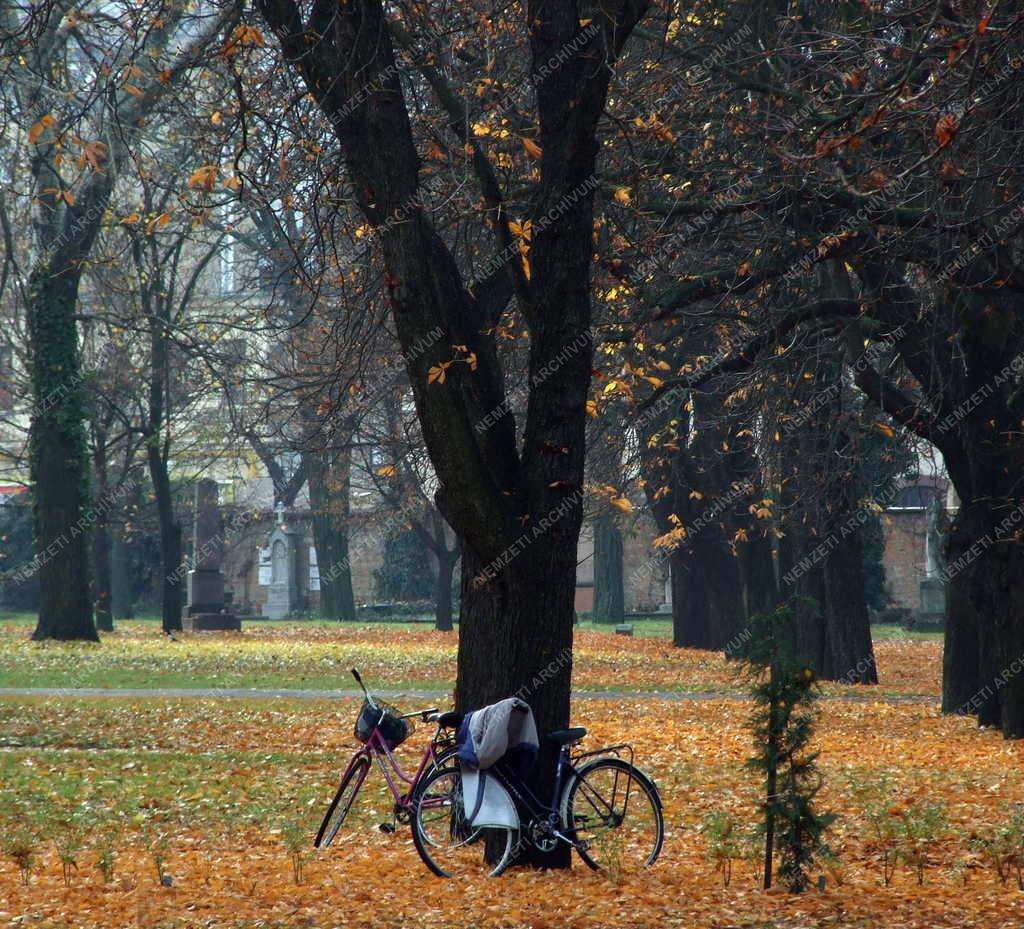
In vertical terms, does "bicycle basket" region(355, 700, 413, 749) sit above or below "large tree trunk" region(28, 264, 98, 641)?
below

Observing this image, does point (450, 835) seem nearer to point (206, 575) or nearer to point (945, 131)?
point (945, 131)

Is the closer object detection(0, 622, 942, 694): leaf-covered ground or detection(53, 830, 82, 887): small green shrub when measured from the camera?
detection(53, 830, 82, 887): small green shrub

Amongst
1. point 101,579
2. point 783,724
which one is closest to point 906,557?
point 101,579

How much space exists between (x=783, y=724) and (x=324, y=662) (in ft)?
65.3

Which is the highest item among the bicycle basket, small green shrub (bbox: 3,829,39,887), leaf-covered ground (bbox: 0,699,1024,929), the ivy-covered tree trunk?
the ivy-covered tree trunk

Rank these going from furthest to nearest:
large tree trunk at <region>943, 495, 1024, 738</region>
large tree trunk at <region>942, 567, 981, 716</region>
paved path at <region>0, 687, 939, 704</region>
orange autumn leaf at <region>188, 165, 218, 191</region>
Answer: paved path at <region>0, 687, 939, 704</region> < large tree trunk at <region>942, 567, 981, 716</region> < large tree trunk at <region>943, 495, 1024, 738</region> < orange autumn leaf at <region>188, 165, 218, 191</region>

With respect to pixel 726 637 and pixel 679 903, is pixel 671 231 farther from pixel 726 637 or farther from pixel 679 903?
pixel 726 637

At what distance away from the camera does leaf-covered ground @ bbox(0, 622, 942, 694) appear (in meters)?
21.1

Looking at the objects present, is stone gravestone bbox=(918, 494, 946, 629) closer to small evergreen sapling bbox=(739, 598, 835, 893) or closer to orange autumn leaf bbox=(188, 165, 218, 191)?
orange autumn leaf bbox=(188, 165, 218, 191)

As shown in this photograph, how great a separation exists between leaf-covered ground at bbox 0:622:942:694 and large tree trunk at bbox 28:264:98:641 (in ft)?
3.41

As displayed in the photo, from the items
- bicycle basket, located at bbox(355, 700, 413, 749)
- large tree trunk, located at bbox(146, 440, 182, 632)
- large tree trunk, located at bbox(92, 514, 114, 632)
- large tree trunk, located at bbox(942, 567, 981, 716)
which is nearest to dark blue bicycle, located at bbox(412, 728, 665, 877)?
bicycle basket, located at bbox(355, 700, 413, 749)

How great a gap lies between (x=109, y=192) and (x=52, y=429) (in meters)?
5.08

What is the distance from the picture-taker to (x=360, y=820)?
10.2m

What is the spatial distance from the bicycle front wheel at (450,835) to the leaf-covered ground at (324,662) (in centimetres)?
1017
